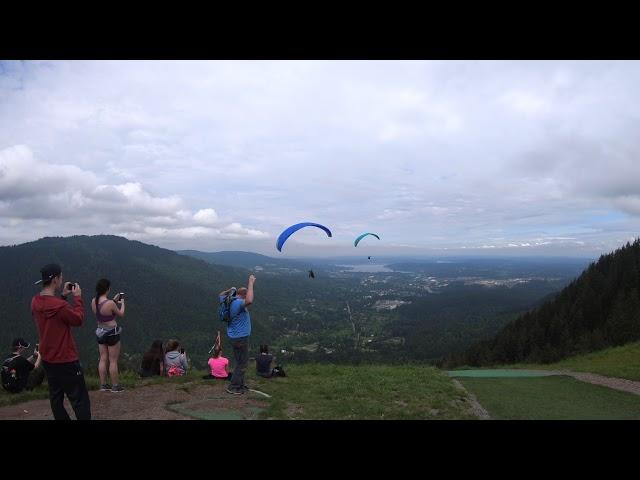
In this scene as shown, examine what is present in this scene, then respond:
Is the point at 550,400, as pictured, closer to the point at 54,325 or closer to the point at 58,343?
the point at 58,343

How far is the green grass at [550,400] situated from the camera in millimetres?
9219

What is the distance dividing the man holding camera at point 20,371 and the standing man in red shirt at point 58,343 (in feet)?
9.83

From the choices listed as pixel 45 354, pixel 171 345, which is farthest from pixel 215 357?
pixel 45 354

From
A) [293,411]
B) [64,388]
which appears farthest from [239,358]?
[64,388]

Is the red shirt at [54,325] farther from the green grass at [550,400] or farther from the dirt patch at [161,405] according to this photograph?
the green grass at [550,400]

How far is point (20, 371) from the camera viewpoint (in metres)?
8.38

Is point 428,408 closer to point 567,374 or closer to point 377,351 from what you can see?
point 567,374

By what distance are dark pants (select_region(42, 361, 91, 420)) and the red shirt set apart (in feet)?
0.45

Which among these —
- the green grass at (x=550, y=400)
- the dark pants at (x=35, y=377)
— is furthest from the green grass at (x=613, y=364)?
the dark pants at (x=35, y=377)

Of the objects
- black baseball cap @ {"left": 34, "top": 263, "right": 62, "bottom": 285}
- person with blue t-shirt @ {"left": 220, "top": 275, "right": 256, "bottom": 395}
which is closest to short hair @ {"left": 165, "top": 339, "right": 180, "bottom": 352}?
person with blue t-shirt @ {"left": 220, "top": 275, "right": 256, "bottom": 395}

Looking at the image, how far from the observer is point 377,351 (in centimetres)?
10031

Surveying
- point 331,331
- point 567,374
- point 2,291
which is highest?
point 567,374
